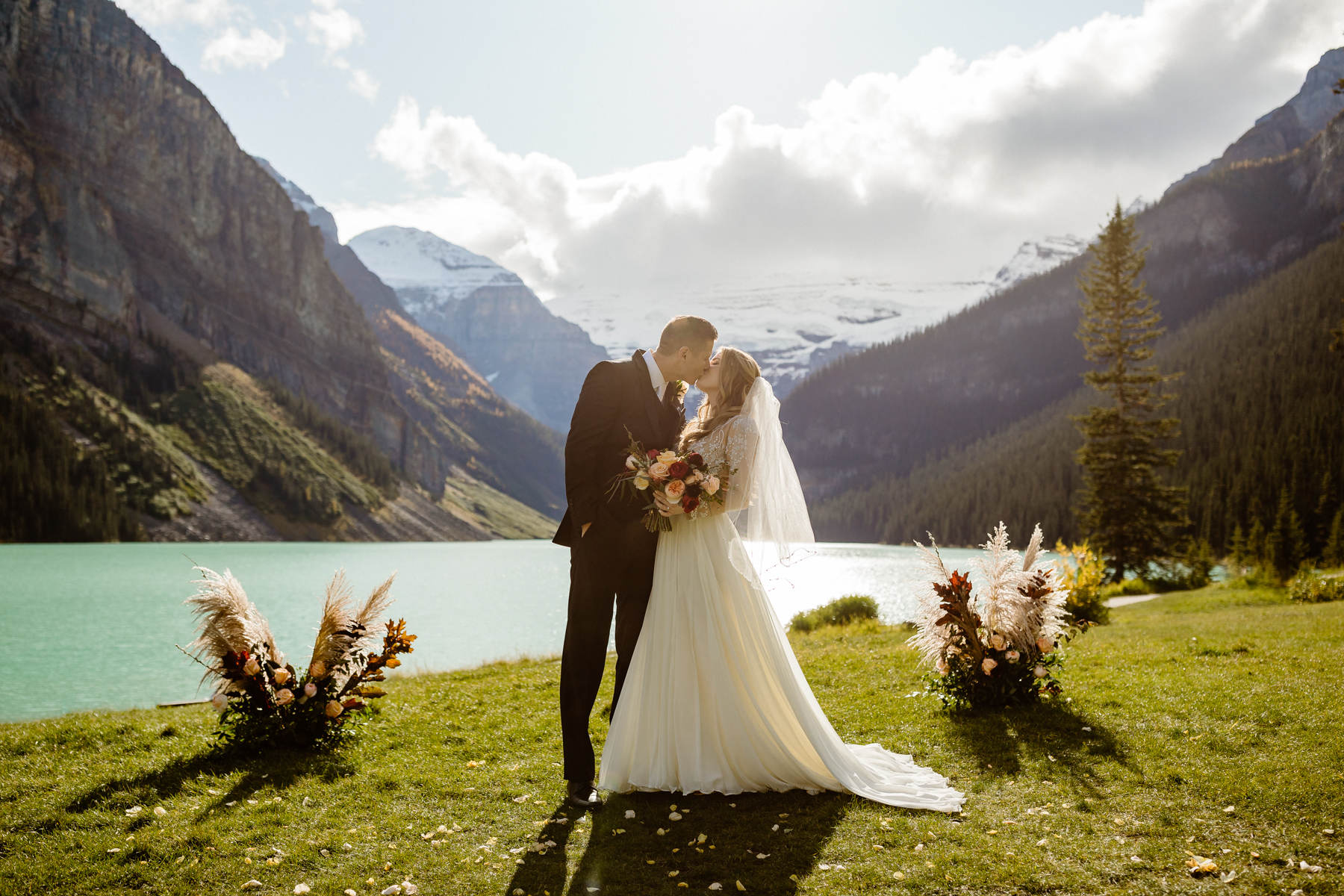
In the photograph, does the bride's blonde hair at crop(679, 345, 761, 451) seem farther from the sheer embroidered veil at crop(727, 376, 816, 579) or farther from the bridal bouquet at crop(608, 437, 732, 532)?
the bridal bouquet at crop(608, 437, 732, 532)

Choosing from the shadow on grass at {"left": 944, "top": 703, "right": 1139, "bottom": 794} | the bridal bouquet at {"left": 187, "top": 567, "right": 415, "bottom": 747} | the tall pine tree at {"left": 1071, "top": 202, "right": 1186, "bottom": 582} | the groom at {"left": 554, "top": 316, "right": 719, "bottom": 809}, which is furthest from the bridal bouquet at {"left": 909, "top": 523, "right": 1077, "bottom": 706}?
the tall pine tree at {"left": 1071, "top": 202, "right": 1186, "bottom": 582}

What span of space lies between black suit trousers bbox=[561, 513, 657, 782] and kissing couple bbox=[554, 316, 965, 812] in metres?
0.01

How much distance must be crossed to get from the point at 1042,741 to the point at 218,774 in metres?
7.21

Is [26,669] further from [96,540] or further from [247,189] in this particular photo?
[247,189]

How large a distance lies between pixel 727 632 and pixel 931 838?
1.99 meters

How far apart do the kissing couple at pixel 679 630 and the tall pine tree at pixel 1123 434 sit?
1351 inches

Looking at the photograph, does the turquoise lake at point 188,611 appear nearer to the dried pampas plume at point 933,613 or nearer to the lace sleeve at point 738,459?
the dried pampas plume at point 933,613

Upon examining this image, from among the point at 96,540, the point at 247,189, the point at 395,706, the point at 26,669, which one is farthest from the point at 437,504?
the point at 395,706

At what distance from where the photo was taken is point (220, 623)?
7.46m

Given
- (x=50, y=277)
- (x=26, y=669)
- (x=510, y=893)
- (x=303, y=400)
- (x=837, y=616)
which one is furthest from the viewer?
(x=303, y=400)

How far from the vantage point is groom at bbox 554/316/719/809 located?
6184 mm

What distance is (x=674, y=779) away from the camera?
20.7ft

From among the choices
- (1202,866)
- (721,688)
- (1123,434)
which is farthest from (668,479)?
(1123,434)

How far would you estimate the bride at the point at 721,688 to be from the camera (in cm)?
625
